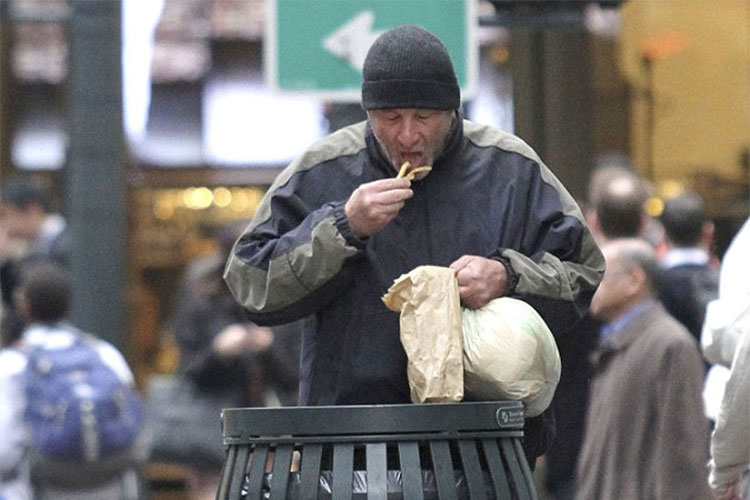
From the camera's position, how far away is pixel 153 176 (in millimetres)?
16344

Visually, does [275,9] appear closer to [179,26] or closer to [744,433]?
[744,433]

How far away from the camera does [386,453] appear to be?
3.82 meters

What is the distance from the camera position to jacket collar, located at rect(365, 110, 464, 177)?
4355 millimetres

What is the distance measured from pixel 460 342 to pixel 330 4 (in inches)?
133

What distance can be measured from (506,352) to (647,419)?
3.50 m

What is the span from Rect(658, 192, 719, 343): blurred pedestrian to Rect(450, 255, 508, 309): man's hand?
160 inches

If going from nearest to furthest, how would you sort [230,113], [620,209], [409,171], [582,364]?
[409,171] → [582,364] → [620,209] → [230,113]

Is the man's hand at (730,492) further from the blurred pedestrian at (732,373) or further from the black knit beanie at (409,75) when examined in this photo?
the black knit beanie at (409,75)

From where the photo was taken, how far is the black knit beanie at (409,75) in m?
4.13

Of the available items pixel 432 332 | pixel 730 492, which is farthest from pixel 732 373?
pixel 432 332

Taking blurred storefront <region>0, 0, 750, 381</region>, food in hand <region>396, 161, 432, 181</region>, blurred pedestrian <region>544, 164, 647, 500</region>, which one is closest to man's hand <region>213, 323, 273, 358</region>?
blurred pedestrian <region>544, 164, 647, 500</region>

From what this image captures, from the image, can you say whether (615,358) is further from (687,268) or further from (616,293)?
(687,268)

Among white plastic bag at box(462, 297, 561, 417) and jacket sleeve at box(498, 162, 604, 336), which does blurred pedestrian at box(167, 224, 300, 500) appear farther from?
white plastic bag at box(462, 297, 561, 417)

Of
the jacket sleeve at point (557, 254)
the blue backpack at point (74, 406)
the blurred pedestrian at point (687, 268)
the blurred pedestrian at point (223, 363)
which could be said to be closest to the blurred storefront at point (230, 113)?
the blurred pedestrian at point (687, 268)
